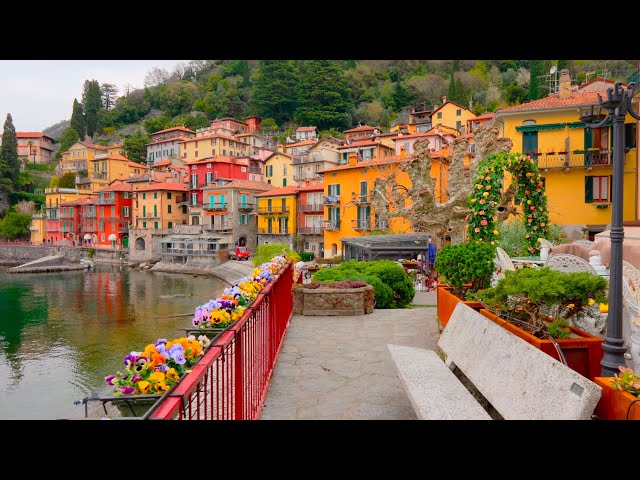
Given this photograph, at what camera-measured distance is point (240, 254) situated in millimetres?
46469

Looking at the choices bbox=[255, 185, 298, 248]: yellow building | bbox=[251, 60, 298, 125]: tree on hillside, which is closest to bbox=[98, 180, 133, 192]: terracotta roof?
bbox=[255, 185, 298, 248]: yellow building

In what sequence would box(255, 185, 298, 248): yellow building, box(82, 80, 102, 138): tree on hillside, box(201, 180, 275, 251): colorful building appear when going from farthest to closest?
box(82, 80, 102, 138): tree on hillside
box(201, 180, 275, 251): colorful building
box(255, 185, 298, 248): yellow building

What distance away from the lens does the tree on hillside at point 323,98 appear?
7369 centimetres

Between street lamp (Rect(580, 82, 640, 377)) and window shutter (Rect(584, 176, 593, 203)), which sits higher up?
window shutter (Rect(584, 176, 593, 203))

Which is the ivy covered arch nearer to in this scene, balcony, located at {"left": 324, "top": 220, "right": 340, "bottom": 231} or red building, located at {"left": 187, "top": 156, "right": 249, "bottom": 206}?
balcony, located at {"left": 324, "top": 220, "right": 340, "bottom": 231}

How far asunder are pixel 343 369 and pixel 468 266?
2498 millimetres

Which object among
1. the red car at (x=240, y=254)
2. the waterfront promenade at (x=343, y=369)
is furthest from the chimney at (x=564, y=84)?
the red car at (x=240, y=254)

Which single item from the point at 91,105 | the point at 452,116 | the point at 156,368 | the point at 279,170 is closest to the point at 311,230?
the point at 279,170

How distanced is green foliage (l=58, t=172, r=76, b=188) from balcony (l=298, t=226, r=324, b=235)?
4969 centimetres

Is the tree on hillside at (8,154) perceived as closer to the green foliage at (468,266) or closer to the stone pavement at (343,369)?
the stone pavement at (343,369)

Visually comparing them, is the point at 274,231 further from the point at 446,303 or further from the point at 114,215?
the point at 446,303

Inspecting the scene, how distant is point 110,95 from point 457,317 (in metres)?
127

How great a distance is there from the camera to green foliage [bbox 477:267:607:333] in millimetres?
4004
